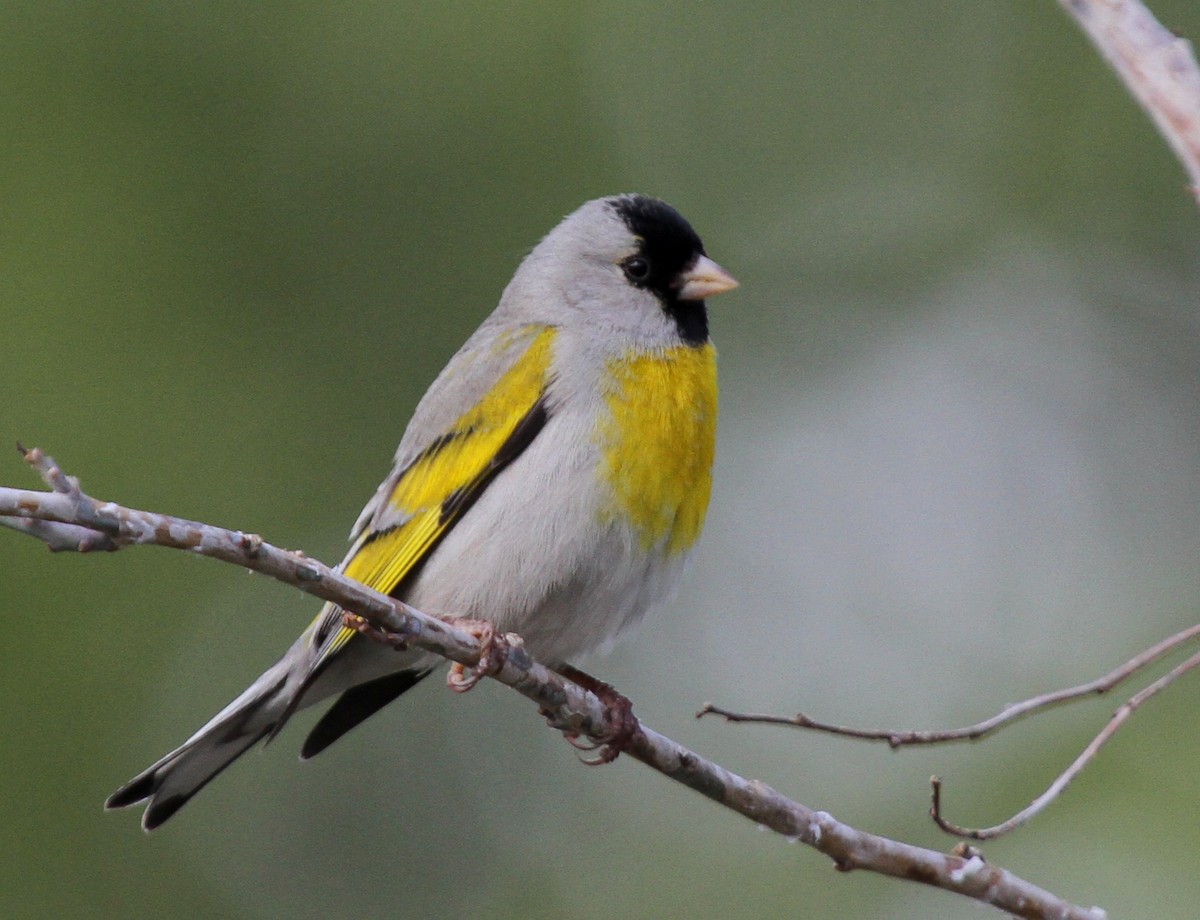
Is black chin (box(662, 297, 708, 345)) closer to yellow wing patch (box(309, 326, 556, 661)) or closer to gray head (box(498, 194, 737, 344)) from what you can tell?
gray head (box(498, 194, 737, 344))

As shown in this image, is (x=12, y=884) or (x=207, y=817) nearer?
(x=12, y=884)

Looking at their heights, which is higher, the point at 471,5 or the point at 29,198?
the point at 471,5

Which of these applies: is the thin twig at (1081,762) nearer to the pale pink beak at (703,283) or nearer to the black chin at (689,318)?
the black chin at (689,318)

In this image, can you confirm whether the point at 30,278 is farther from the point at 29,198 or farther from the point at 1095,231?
the point at 1095,231

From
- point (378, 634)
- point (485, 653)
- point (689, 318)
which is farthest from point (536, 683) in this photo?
point (689, 318)

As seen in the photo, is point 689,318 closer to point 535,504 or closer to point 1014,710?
point 535,504

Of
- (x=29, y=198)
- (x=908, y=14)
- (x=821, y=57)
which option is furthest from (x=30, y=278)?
(x=908, y=14)

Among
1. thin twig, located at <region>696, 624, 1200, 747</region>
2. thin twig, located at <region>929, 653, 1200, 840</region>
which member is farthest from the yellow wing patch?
thin twig, located at <region>929, 653, 1200, 840</region>
